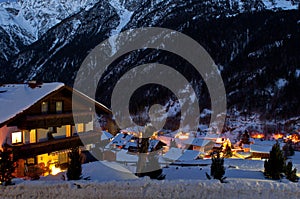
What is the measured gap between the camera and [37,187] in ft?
43.4

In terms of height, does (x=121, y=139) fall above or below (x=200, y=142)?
above

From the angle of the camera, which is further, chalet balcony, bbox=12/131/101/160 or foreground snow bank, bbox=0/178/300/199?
chalet balcony, bbox=12/131/101/160

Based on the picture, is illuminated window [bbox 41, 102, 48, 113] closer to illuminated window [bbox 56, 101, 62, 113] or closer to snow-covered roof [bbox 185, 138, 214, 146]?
illuminated window [bbox 56, 101, 62, 113]

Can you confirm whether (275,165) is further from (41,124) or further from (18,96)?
(18,96)

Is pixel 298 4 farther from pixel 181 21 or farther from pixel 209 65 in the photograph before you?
pixel 209 65

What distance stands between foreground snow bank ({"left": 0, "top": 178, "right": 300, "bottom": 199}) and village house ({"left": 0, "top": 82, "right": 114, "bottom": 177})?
4.30 meters

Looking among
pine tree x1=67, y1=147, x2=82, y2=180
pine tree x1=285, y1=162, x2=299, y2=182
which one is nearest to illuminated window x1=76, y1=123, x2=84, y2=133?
pine tree x1=67, y1=147, x2=82, y2=180

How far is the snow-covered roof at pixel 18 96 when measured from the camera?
17417 millimetres

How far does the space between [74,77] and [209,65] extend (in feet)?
294

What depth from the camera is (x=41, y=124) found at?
1872 cm

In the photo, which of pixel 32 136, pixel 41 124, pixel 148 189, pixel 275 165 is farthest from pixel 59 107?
pixel 275 165

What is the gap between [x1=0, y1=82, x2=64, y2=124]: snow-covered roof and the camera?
1742 cm

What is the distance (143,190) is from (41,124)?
8.72m

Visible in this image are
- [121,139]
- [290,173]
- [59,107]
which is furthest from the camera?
[121,139]
